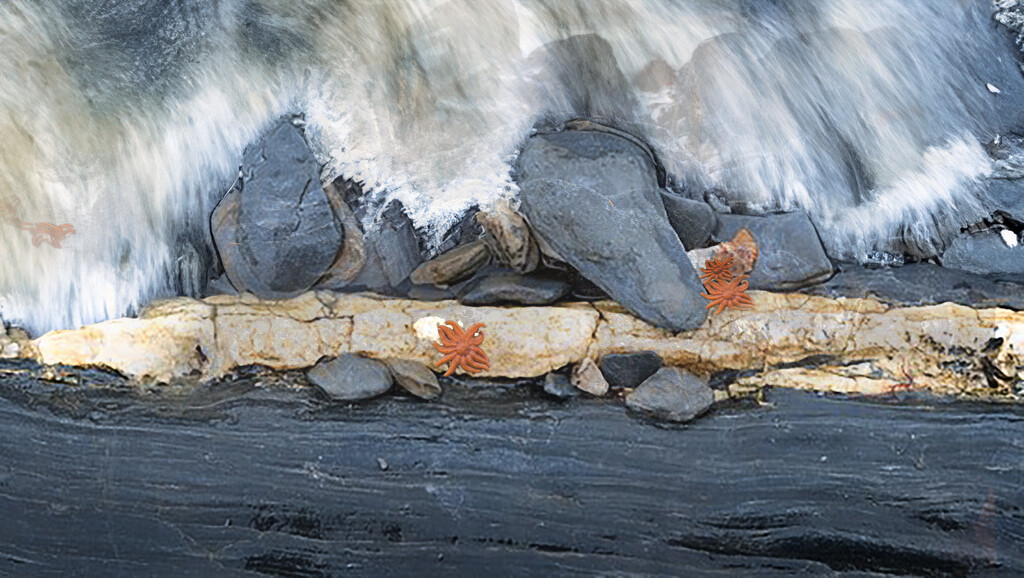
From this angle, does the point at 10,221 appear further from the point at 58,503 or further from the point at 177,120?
the point at 58,503

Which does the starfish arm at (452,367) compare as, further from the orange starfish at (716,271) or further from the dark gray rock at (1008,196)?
the dark gray rock at (1008,196)

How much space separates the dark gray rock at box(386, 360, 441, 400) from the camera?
401 centimetres

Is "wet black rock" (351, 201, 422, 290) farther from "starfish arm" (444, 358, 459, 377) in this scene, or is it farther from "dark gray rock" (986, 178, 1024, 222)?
"dark gray rock" (986, 178, 1024, 222)

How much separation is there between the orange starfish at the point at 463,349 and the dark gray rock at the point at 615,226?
2.03 ft

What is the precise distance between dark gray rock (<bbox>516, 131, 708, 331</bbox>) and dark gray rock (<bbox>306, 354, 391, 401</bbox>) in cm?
108

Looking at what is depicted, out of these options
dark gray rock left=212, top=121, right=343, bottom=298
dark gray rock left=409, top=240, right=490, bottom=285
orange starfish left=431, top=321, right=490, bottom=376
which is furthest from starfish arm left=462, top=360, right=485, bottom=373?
dark gray rock left=212, top=121, right=343, bottom=298

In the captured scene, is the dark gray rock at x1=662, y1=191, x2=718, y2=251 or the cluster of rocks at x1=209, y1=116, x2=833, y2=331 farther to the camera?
the dark gray rock at x1=662, y1=191, x2=718, y2=251

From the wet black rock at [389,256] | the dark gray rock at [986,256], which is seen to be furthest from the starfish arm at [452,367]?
the dark gray rock at [986,256]

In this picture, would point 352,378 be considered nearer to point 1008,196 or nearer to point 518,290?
point 518,290

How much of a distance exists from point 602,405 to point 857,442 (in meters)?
1.20

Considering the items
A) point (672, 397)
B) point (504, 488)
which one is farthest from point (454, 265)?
point (672, 397)

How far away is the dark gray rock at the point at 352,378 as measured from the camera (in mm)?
4016

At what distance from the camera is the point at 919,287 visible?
409cm

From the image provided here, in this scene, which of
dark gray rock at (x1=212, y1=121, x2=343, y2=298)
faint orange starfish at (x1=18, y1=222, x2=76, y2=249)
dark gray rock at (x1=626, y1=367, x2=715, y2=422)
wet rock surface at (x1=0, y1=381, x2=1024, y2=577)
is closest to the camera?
wet rock surface at (x1=0, y1=381, x2=1024, y2=577)
